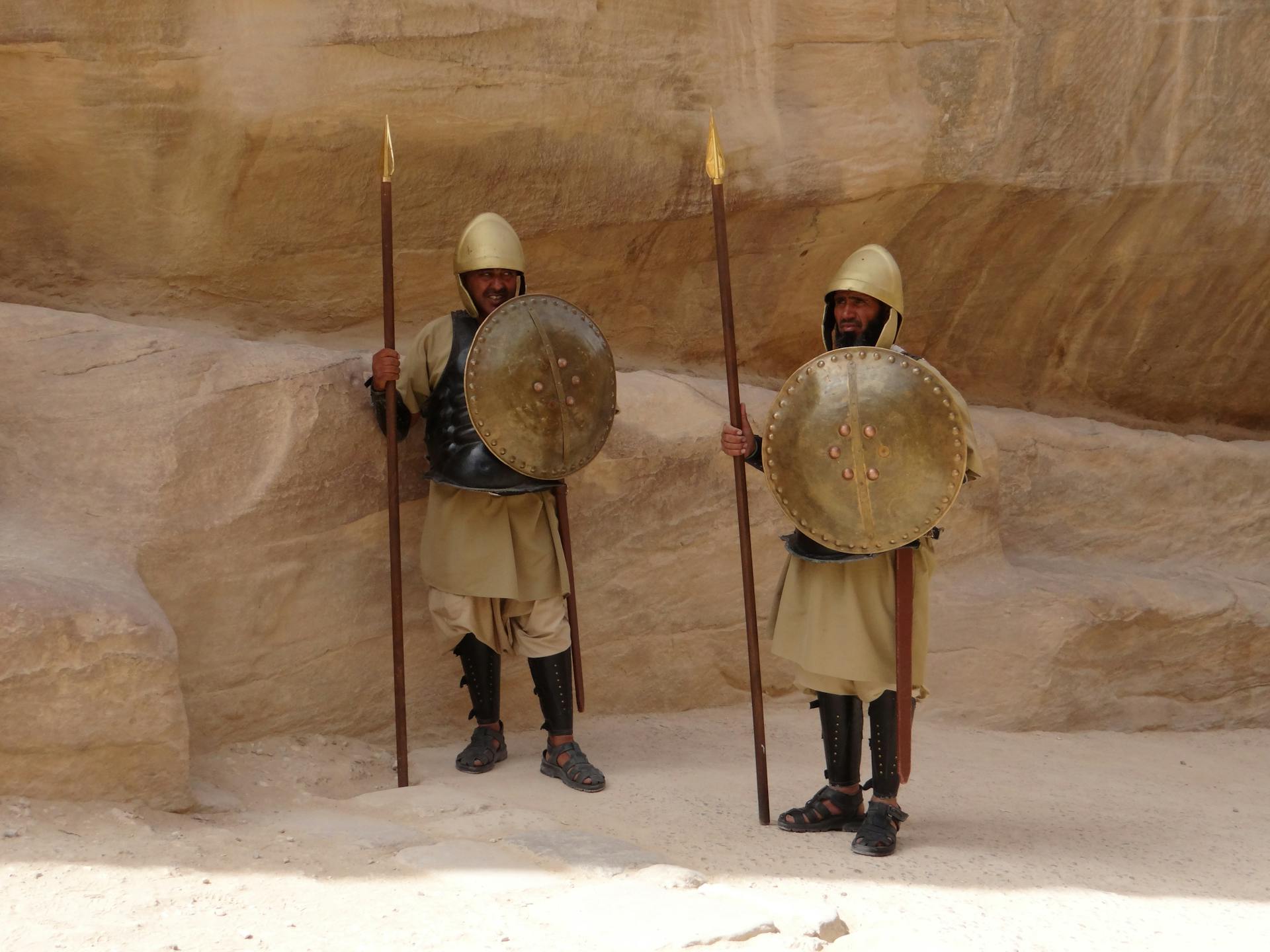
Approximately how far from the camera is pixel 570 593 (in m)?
4.38

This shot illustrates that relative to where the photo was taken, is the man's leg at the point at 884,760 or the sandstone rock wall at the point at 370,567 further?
the man's leg at the point at 884,760

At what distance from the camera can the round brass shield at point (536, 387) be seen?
161 inches

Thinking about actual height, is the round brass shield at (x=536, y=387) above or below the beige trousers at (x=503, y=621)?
above

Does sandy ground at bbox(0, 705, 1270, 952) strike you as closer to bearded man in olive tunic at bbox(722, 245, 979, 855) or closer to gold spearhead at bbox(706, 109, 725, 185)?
bearded man in olive tunic at bbox(722, 245, 979, 855)

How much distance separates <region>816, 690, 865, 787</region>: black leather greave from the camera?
3779 millimetres

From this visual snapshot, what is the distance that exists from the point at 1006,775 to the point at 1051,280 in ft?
7.36

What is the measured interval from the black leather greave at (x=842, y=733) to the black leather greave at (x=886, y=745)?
0.05 meters

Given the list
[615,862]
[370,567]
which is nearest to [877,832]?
[615,862]

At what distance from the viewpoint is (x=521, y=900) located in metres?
3.11

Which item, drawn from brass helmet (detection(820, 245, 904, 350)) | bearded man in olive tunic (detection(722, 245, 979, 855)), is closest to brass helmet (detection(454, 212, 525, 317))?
bearded man in olive tunic (detection(722, 245, 979, 855))

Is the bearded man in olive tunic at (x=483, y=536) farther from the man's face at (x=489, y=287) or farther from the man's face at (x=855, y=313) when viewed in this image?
the man's face at (x=855, y=313)

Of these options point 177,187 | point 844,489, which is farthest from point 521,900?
point 177,187

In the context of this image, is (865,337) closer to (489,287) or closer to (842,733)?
(842,733)

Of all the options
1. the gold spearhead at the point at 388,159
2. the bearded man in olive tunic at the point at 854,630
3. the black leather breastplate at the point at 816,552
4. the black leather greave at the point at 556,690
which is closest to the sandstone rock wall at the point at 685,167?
the gold spearhead at the point at 388,159
